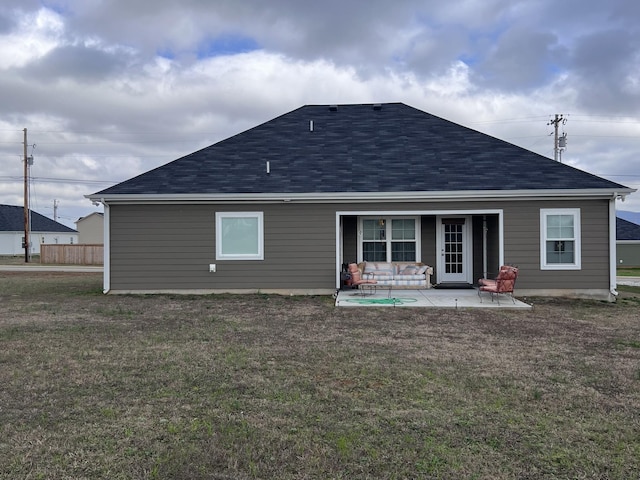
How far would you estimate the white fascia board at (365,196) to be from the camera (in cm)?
1174

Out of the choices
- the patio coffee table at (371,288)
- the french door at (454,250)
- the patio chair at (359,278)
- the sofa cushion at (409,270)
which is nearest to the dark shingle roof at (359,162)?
the french door at (454,250)

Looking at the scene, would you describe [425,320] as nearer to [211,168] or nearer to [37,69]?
[211,168]

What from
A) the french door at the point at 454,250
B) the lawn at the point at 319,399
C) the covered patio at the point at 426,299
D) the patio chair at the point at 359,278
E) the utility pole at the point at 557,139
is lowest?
the lawn at the point at 319,399

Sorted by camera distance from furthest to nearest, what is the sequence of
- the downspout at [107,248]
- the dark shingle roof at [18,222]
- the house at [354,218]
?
the dark shingle roof at [18,222] < the downspout at [107,248] < the house at [354,218]

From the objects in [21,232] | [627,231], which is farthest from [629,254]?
[21,232]

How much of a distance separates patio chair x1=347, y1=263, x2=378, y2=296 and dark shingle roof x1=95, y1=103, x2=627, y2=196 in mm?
2043

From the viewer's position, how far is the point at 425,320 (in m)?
8.73

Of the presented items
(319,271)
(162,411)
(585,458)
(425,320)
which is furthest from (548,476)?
(319,271)

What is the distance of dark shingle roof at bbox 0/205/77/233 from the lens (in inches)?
2013

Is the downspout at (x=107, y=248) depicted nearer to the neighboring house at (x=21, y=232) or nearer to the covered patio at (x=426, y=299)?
the covered patio at (x=426, y=299)

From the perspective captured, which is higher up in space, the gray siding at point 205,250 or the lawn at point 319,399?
the gray siding at point 205,250

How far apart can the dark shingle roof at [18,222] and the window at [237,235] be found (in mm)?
48513

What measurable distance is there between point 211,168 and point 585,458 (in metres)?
11.7

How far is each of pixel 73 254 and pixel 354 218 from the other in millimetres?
25438
